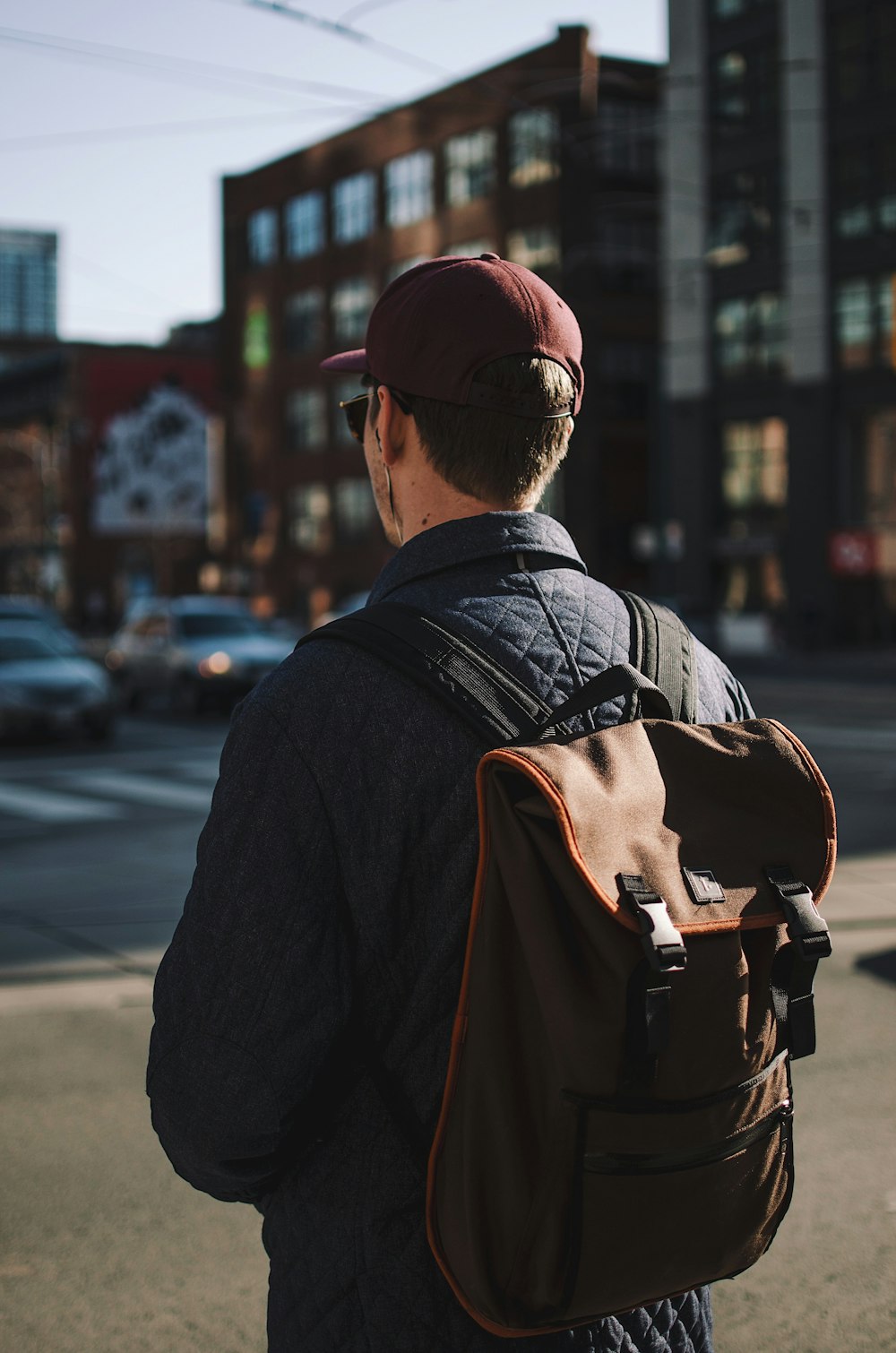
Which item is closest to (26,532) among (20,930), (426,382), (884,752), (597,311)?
(597,311)

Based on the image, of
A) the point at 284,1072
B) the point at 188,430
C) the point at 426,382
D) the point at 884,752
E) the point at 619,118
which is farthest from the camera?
the point at 188,430

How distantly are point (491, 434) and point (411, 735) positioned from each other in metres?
0.37

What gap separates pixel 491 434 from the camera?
1.65 meters

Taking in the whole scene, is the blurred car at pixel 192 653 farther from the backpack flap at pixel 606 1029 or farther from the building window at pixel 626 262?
the building window at pixel 626 262

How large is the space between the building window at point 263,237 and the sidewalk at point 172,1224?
57.0 metres

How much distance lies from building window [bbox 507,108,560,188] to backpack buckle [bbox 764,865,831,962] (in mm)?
45421

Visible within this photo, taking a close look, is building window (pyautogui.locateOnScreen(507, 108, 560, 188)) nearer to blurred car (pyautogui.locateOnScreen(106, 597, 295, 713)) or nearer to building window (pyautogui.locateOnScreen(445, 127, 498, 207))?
building window (pyautogui.locateOnScreen(445, 127, 498, 207))

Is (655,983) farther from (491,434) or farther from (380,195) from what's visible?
(380,195)

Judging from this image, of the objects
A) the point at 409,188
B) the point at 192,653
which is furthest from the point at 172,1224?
the point at 409,188

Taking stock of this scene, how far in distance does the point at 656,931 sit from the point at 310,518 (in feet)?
183

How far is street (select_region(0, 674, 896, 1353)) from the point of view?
11.3ft

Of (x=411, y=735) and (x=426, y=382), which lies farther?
(x=426, y=382)

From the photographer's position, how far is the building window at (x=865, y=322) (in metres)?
39.1

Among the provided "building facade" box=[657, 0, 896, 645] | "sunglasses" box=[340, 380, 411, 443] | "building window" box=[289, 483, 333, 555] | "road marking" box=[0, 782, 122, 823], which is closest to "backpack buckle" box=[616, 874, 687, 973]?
"sunglasses" box=[340, 380, 411, 443]
